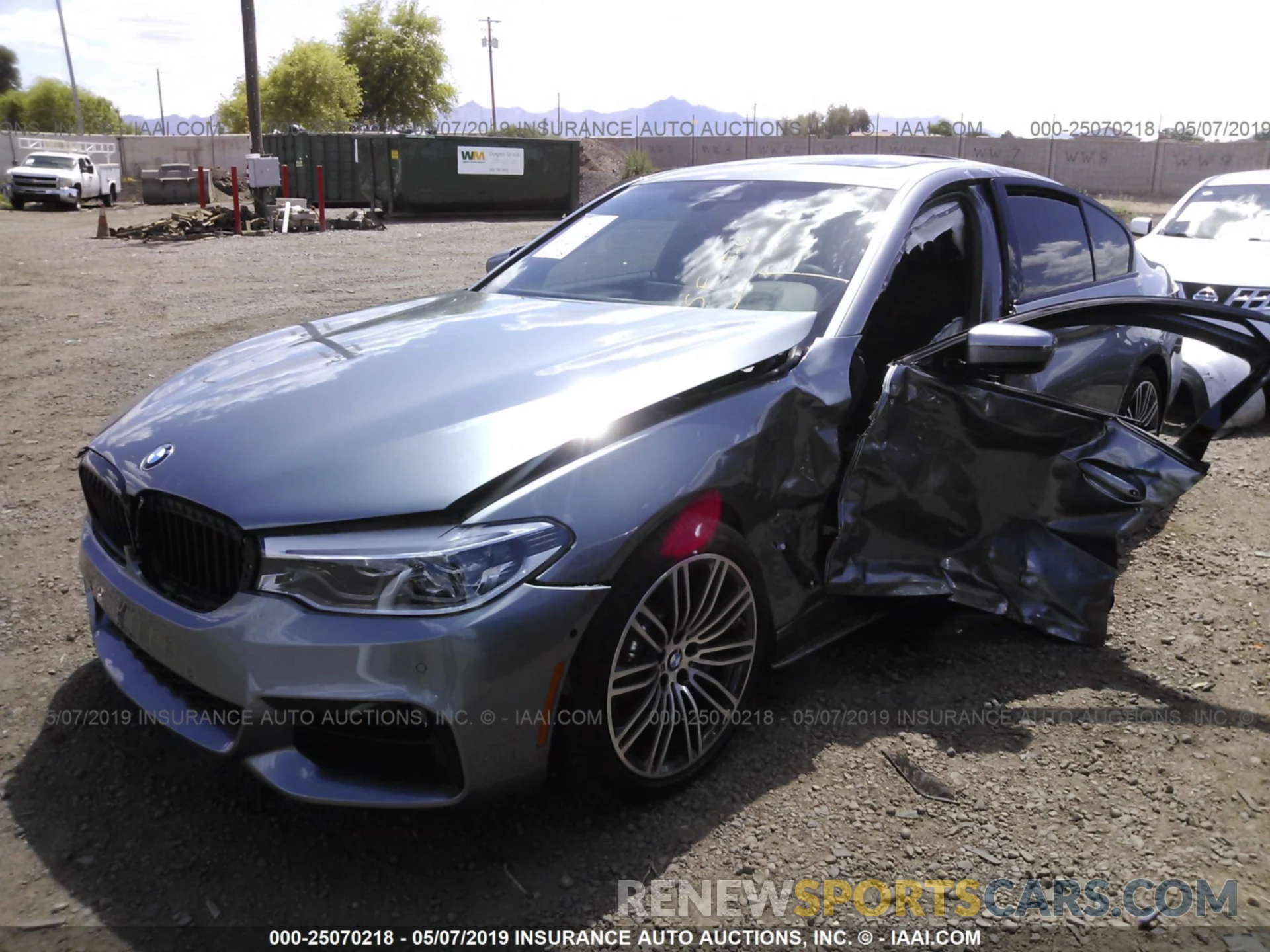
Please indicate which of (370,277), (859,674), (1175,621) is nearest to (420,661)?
(859,674)

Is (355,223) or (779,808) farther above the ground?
(355,223)

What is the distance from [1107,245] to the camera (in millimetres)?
4859

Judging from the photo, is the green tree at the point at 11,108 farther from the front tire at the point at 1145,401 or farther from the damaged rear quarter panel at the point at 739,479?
the damaged rear quarter panel at the point at 739,479

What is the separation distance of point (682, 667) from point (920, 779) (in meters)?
0.81

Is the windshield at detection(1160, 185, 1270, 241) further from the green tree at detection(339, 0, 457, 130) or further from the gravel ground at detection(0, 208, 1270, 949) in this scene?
the green tree at detection(339, 0, 457, 130)

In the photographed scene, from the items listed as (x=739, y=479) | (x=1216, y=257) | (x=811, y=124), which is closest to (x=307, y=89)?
(x=811, y=124)

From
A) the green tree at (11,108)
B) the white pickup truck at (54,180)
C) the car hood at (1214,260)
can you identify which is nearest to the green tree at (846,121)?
the white pickup truck at (54,180)

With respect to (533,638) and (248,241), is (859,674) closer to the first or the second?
(533,638)

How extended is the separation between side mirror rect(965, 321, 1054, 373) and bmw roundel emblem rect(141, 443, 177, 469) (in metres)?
2.33

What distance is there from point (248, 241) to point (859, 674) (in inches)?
645

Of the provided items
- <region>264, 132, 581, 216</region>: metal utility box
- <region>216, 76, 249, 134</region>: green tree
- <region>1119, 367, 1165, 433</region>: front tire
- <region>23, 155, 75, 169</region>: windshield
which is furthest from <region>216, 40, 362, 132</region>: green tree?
<region>1119, 367, 1165, 433</region>: front tire

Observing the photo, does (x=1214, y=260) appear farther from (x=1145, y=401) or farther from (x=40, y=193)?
(x=40, y=193)

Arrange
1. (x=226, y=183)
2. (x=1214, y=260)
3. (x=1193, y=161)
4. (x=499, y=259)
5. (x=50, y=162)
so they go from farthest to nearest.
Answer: (x=1193, y=161), (x=226, y=183), (x=50, y=162), (x=1214, y=260), (x=499, y=259)

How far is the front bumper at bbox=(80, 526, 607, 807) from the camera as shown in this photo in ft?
6.89
